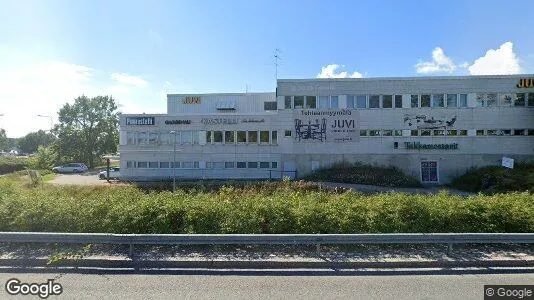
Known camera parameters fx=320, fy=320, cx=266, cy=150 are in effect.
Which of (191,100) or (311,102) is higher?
(191,100)

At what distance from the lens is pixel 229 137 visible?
3344 cm

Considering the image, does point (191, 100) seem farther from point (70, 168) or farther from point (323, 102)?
point (70, 168)

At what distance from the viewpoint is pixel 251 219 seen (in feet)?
25.9

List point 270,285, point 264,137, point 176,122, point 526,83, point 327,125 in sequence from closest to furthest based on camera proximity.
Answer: point 270,285, point 526,83, point 327,125, point 264,137, point 176,122

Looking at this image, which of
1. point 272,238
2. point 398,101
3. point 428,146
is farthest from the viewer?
point 398,101

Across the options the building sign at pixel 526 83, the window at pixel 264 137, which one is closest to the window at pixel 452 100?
the building sign at pixel 526 83

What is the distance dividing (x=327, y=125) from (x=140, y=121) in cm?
1977

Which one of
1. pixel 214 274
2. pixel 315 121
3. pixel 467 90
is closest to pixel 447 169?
pixel 467 90

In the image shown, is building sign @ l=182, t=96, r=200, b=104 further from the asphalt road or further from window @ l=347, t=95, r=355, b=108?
the asphalt road

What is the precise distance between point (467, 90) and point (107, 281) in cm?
3335

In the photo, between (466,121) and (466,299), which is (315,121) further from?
(466,299)

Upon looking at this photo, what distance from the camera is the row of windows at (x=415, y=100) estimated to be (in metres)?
29.5

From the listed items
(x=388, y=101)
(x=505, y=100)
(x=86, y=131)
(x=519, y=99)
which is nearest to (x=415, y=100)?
(x=388, y=101)

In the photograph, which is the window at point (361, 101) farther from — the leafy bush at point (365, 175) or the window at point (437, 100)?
the window at point (437, 100)
